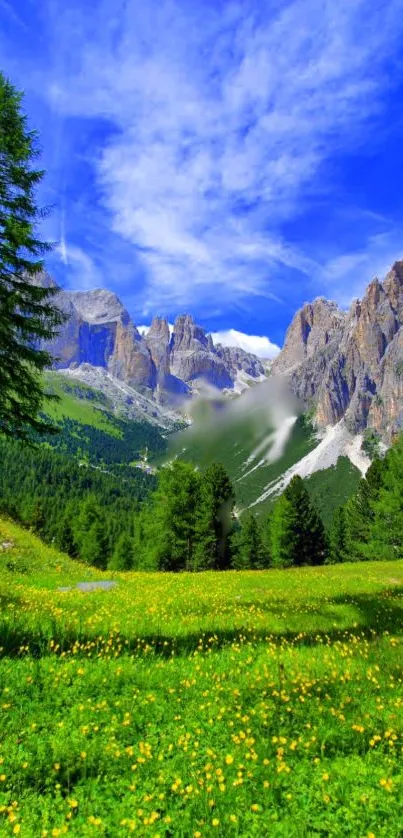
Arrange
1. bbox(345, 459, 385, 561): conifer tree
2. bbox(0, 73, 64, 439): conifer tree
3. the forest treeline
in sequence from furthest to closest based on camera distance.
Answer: bbox(345, 459, 385, 561): conifer tree → the forest treeline → bbox(0, 73, 64, 439): conifer tree

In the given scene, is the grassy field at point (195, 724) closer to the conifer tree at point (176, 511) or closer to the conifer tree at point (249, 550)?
the conifer tree at point (176, 511)

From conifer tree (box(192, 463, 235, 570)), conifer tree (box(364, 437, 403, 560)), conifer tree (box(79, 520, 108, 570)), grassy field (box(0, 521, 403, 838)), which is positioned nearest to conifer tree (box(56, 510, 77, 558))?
conifer tree (box(79, 520, 108, 570))

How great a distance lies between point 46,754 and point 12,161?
19.3m

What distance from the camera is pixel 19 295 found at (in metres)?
18.0

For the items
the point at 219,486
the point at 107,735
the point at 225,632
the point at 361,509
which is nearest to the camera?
the point at 107,735

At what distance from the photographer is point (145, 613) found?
464 inches

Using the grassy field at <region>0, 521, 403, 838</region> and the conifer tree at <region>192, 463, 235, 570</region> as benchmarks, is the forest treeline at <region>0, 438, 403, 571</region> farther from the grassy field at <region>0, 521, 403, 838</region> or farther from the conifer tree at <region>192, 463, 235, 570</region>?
the grassy field at <region>0, 521, 403, 838</region>

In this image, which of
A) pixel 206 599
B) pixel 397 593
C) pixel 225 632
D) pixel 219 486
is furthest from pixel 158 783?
pixel 219 486

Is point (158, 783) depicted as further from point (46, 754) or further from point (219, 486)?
point (219, 486)

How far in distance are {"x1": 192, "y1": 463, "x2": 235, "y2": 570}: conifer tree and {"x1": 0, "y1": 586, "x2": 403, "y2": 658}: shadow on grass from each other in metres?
42.4

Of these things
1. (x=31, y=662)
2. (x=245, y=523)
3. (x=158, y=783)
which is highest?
(x=245, y=523)

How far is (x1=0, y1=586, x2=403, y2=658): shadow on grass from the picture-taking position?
874 cm

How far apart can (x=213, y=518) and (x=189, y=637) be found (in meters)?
46.7

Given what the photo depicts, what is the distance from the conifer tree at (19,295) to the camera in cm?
1719
